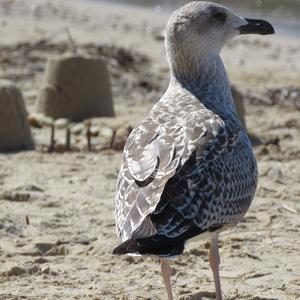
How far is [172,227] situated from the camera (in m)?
4.89

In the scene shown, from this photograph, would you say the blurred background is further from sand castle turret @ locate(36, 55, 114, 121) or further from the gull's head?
the gull's head

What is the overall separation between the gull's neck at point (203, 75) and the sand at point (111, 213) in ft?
3.54

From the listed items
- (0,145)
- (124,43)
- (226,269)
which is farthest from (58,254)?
(124,43)

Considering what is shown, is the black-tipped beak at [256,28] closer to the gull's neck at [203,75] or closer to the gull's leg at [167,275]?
the gull's neck at [203,75]

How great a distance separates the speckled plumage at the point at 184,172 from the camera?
16.1ft

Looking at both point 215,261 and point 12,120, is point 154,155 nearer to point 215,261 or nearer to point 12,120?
point 215,261

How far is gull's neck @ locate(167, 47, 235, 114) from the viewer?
244 inches

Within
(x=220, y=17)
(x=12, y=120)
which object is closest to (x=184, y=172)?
(x=220, y=17)

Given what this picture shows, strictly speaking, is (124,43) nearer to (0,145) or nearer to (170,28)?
(0,145)

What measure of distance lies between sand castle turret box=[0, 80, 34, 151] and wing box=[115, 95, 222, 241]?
142 inches

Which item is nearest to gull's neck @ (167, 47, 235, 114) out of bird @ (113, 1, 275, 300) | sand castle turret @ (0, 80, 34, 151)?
bird @ (113, 1, 275, 300)

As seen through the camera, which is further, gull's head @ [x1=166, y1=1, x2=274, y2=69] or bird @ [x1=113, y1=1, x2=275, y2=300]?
gull's head @ [x1=166, y1=1, x2=274, y2=69]

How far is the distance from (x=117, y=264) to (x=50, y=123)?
14.2 ft

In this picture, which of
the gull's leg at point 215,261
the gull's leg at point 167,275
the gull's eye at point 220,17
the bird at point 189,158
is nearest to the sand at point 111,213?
the gull's leg at point 215,261
